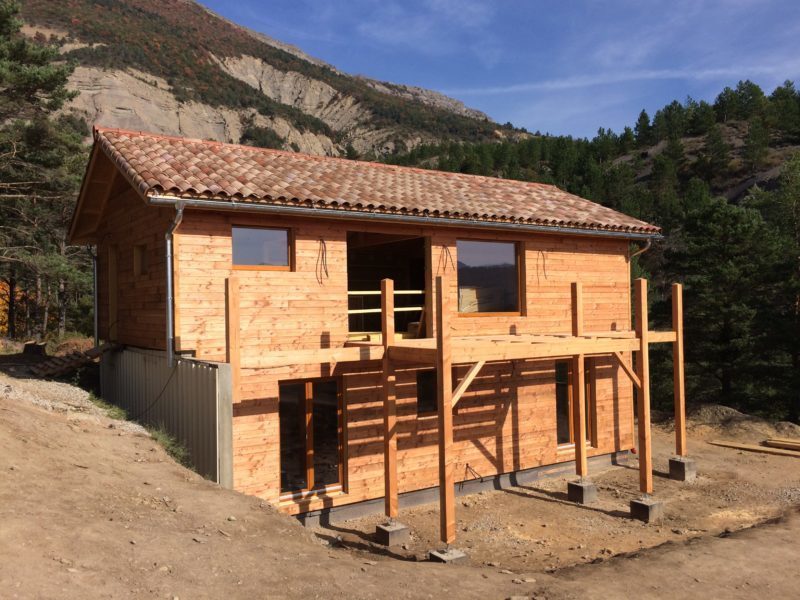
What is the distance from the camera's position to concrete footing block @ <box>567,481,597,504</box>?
11672 millimetres

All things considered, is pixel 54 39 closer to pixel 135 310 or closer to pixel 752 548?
pixel 135 310

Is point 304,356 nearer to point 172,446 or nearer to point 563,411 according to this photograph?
point 172,446

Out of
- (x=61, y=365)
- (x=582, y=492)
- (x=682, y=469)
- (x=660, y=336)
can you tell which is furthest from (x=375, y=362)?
(x=61, y=365)

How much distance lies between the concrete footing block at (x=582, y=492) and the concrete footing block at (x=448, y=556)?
4.27m

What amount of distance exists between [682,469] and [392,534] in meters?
7.62

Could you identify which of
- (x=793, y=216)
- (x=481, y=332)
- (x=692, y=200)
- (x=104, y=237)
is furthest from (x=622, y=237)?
(x=692, y=200)

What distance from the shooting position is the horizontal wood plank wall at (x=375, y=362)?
9.68 metres

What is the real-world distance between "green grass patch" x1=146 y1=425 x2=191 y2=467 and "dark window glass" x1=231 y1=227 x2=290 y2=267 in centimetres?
299

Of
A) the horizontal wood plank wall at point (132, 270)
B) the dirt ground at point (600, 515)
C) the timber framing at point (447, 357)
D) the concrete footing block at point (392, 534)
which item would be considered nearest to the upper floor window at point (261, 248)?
the horizontal wood plank wall at point (132, 270)

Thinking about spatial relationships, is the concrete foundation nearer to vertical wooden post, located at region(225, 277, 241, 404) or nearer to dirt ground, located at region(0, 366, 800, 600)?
dirt ground, located at region(0, 366, 800, 600)

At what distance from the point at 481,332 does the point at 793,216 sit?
25215 millimetres

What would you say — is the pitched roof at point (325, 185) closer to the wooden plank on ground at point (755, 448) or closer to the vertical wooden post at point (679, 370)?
the vertical wooden post at point (679, 370)

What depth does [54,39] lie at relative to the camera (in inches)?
3059

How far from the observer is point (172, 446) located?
31.0 feet
